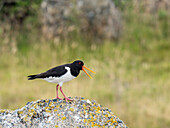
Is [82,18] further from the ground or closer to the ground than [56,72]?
further from the ground

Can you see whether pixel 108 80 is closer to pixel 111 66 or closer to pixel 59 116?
pixel 111 66

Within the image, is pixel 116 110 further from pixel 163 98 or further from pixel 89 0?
pixel 89 0

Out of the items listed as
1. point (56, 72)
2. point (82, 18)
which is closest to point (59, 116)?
point (56, 72)

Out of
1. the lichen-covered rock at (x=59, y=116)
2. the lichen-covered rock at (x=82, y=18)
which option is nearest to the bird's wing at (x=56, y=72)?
the lichen-covered rock at (x=59, y=116)

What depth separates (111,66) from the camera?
39.9 feet

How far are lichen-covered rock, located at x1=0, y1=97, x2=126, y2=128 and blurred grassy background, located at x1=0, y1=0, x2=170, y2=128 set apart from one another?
4.16 metres

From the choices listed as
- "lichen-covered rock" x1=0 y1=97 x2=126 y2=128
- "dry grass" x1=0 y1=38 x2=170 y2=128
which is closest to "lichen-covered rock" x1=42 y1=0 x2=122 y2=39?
"dry grass" x1=0 y1=38 x2=170 y2=128

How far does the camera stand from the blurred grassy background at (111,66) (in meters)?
9.07

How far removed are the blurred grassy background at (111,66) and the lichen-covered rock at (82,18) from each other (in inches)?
20.6

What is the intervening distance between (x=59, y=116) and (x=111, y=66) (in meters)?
8.52

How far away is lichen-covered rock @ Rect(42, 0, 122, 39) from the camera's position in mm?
14445

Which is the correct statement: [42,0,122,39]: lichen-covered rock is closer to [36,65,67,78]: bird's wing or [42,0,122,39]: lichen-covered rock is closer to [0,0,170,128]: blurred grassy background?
[0,0,170,128]: blurred grassy background

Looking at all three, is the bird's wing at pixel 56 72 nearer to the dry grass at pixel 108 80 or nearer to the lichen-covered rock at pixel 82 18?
the dry grass at pixel 108 80

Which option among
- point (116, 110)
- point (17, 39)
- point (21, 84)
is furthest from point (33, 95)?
point (17, 39)
